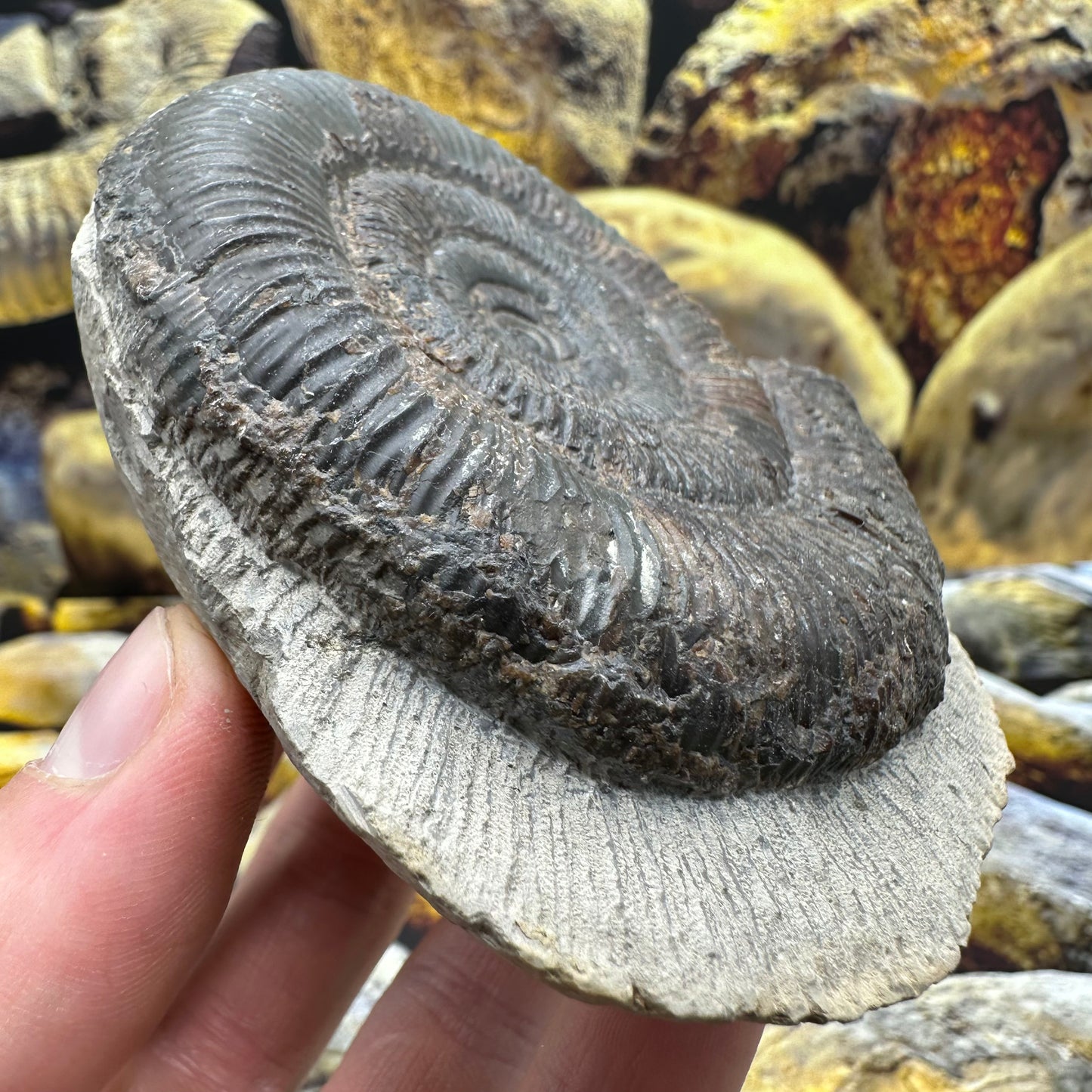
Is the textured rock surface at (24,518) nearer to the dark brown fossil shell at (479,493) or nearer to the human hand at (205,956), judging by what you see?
the human hand at (205,956)

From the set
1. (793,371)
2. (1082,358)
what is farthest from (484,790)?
(1082,358)

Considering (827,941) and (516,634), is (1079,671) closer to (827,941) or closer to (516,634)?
(827,941)

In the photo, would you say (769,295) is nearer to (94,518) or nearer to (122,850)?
(94,518)

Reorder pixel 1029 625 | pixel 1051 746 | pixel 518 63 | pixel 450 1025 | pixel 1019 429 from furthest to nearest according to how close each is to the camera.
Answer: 1. pixel 518 63
2. pixel 1019 429
3. pixel 1029 625
4. pixel 1051 746
5. pixel 450 1025

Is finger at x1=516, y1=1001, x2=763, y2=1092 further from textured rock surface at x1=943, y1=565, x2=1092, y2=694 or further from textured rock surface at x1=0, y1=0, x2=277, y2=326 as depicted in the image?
textured rock surface at x1=0, y1=0, x2=277, y2=326

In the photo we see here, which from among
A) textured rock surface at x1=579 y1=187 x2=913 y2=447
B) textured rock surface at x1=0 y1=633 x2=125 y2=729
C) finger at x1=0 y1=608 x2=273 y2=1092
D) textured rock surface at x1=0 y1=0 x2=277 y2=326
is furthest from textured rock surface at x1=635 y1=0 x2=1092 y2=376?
finger at x1=0 y1=608 x2=273 y2=1092

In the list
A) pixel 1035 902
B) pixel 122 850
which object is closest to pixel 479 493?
pixel 122 850
